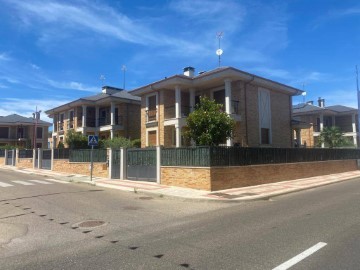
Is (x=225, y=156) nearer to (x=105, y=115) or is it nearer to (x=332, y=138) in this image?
(x=332, y=138)

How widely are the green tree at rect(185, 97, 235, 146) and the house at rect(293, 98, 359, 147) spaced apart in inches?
951

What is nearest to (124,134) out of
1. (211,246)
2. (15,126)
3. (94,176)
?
(94,176)

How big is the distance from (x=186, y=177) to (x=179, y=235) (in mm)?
8998

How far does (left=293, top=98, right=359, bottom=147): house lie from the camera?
41062 millimetres

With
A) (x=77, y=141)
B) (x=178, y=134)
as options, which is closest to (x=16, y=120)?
(x=77, y=141)

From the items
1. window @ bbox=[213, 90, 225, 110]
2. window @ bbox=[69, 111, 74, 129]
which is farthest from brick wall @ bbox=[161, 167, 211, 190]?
window @ bbox=[69, 111, 74, 129]

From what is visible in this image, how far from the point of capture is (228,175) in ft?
52.1

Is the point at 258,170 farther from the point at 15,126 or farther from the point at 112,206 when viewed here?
the point at 15,126

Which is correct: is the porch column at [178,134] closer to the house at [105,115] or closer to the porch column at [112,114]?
the house at [105,115]

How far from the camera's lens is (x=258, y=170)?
17.8 meters

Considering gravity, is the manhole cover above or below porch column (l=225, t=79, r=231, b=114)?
below

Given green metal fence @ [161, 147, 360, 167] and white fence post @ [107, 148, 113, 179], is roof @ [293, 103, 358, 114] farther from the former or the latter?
white fence post @ [107, 148, 113, 179]

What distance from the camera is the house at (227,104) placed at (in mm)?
23297

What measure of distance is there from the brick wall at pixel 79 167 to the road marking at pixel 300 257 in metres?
17.5
